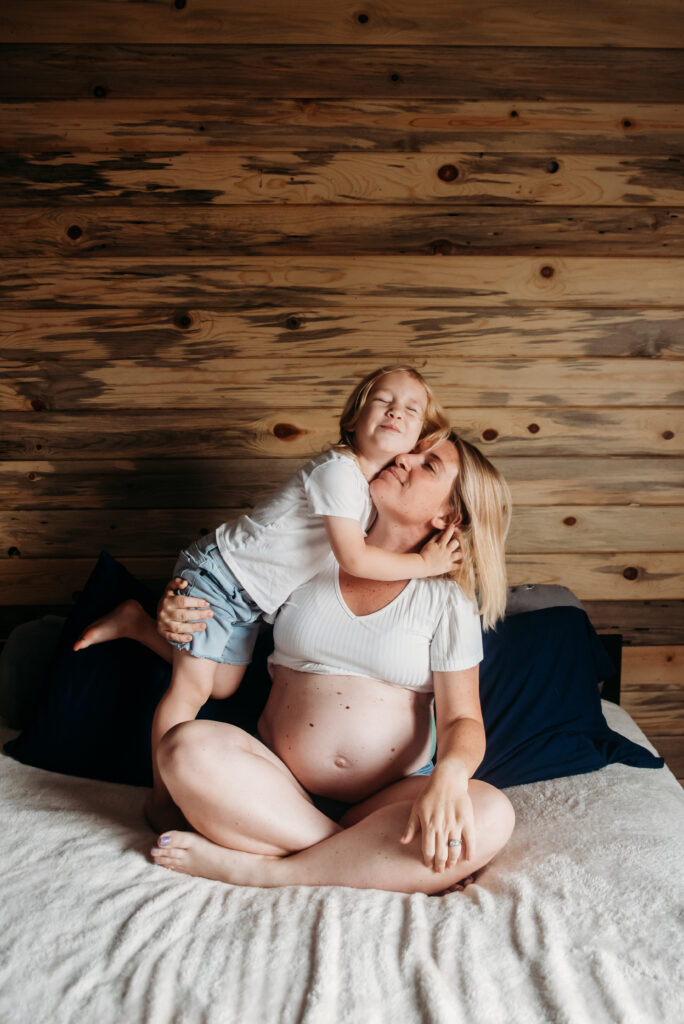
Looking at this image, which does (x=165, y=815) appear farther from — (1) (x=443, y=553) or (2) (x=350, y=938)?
(1) (x=443, y=553)

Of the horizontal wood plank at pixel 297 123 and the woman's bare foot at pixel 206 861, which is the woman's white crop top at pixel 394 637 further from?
the horizontal wood plank at pixel 297 123

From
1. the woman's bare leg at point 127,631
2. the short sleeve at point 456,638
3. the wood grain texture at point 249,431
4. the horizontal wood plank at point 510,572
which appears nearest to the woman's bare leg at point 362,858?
the short sleeve at point 456,638

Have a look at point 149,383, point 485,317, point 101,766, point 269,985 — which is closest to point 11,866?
point 101,766

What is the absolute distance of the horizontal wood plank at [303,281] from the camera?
6.36 ft

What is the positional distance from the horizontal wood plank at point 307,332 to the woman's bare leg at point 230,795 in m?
1.03

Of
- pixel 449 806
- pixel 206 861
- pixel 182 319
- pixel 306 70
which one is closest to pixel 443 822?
pixel 449 806

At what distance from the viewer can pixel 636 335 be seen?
1.98 m

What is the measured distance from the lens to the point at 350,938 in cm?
104

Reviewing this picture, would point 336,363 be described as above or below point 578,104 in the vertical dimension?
below

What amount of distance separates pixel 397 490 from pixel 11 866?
0.90m

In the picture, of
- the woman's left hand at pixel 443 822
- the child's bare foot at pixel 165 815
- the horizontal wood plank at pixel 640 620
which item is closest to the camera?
the woman's left hand at pixel 443 822

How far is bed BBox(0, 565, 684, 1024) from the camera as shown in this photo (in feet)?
3.06

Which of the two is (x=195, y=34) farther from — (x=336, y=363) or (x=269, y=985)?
(x=269, y=985)

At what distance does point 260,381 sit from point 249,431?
0.13 m
